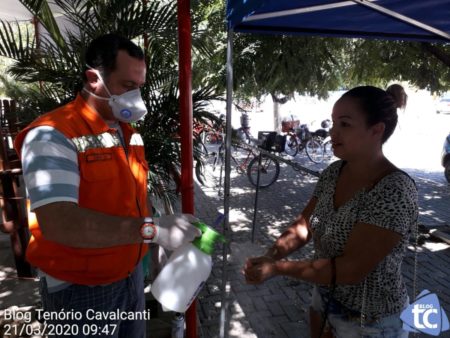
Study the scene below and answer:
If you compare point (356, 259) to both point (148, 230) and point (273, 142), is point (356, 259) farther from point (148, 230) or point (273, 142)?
point (273, 142)

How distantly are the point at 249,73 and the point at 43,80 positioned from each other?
263 cm

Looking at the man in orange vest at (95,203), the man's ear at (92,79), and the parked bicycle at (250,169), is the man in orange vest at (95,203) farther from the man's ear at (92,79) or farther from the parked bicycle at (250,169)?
the parked bicycle at (250,169)

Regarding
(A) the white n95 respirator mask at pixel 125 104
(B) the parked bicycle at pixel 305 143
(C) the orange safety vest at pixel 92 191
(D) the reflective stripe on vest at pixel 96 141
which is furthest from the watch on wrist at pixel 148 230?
(B) the parked bicycle at pixel 305 143

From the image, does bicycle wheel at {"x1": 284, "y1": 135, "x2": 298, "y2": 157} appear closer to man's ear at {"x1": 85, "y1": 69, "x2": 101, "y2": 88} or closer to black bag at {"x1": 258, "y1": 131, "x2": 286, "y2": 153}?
black bag at {"x1": 258, "y1": 131, "x2": 286, "y2": 153}

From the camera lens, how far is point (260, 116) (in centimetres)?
2516

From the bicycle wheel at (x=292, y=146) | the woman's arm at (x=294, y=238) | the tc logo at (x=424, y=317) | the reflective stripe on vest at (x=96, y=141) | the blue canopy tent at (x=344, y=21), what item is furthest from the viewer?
the bicycle wheel at (x=292, y=146)

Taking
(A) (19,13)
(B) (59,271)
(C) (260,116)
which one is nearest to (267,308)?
(B) (59,271)

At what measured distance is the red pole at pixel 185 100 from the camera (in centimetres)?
213

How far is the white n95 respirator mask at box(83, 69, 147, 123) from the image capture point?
162cm

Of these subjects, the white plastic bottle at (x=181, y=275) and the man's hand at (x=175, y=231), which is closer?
the man's hand at (x=175, y=231)

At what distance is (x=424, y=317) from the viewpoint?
1.56 meters

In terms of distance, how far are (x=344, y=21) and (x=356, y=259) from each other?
7.24 feet

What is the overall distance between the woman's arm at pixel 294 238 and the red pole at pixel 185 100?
2.40 feet

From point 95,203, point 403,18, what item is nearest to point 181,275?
point 95,203
